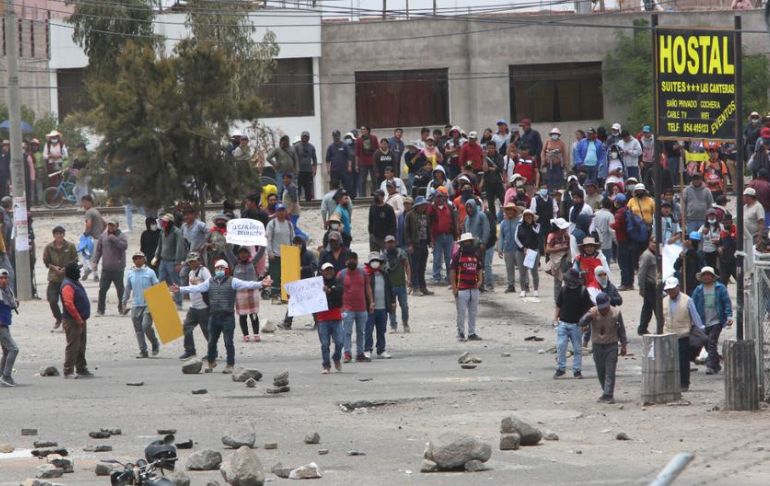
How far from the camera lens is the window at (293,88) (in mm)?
48344

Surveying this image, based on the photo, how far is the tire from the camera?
1464 inches

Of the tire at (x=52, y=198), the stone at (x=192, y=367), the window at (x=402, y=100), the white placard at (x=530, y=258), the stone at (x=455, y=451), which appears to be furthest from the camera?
the window at (x=402, y=100)

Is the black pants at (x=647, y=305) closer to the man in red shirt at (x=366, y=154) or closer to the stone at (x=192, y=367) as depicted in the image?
the stone at (x=192, y=367)

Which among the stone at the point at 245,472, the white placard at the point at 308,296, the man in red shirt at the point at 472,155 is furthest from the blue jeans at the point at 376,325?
the man in red shirt at the point at 472,155

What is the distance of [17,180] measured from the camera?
28.0 m

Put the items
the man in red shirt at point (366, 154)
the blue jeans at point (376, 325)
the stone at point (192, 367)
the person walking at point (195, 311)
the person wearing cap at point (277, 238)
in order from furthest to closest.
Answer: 1. the man in red shirt at point (366, 154)
2. the person wearing cap at point (277, 238)
3. the blue jeans at point (376, 325)
4. the person walking at point (195, 311)
5. the stone at point (192, 367)

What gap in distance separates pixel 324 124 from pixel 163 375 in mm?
28091

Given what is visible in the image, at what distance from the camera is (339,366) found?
824 inches

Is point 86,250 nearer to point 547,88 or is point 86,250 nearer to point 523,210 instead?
point 523,210

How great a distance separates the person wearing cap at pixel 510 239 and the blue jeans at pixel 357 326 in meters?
6.25

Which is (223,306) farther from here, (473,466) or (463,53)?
(463,53)

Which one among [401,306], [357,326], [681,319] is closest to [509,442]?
[681,319]

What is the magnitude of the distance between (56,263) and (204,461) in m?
11.5

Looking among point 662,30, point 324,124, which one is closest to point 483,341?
point 662,30
